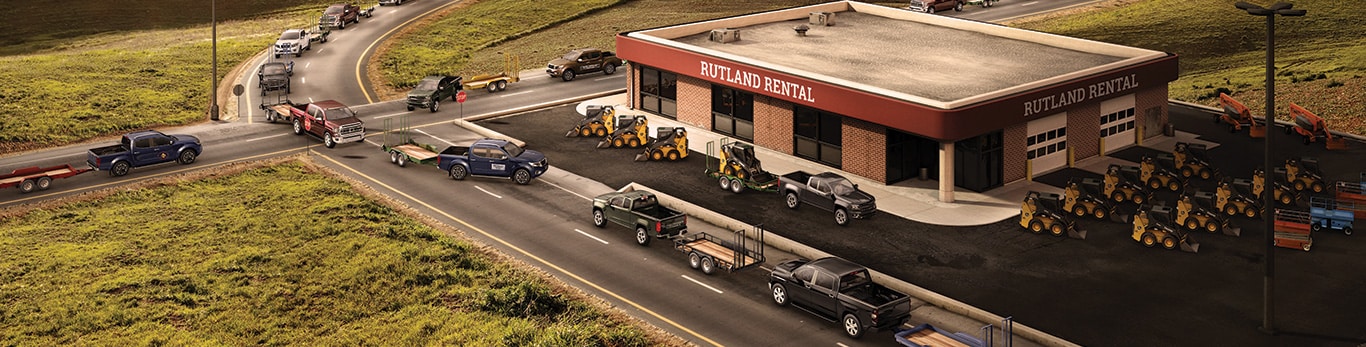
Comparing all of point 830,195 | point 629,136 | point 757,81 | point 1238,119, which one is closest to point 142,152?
point 629,136

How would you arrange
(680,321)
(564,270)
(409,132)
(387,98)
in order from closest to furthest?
(680,321) < (564,270) < (409,132) < (387,98)

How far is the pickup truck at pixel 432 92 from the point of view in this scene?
7356 cm

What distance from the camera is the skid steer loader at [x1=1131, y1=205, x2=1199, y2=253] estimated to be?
1778 inches

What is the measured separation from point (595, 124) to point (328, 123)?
1389 centimetres

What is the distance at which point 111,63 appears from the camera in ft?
294

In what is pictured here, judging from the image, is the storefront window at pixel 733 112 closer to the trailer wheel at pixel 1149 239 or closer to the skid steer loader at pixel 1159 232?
the skid steer loader at pixel 1159 232

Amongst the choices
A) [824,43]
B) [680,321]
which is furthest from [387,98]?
[680,321]

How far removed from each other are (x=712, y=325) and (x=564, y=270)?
7848 mm

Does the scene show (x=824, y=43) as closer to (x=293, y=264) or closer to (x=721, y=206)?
(x=721, y=206)

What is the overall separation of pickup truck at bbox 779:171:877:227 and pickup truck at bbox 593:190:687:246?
5058 millimetres

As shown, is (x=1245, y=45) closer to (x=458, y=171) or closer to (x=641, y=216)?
(x=458, y=171)

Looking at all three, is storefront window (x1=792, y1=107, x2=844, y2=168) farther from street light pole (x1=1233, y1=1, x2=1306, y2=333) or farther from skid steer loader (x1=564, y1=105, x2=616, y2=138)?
street light pole (x1=1233, y1=1, x2=1306, y2=333)

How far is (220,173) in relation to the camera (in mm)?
59312

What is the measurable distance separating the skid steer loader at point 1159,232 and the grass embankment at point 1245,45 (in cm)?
2495
